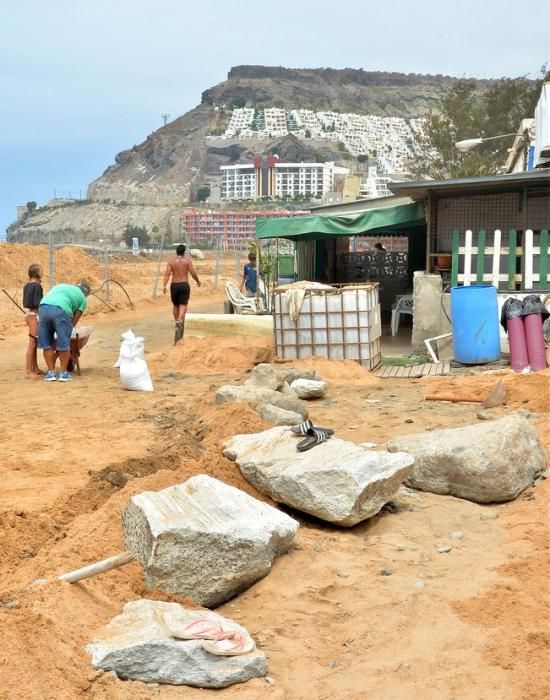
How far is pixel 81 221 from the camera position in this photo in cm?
15625

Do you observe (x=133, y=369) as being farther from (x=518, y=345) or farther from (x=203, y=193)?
(x=203, y=193)

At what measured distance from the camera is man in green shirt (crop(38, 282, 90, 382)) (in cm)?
1070

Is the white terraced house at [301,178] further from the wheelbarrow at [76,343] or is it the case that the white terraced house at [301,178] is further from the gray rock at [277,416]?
the gray rock at [277,416]

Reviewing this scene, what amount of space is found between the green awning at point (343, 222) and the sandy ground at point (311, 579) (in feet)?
20.0

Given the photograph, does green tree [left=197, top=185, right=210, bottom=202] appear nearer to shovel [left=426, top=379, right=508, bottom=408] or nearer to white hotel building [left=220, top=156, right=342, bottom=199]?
white hotel building [left=220, top=156, right=342, bottom=199]

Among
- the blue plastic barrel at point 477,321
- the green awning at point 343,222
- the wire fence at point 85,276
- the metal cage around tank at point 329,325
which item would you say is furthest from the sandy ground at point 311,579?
the wire fence at point 85,276

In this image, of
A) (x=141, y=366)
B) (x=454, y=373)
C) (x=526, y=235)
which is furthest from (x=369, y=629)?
(x=526, y=235)

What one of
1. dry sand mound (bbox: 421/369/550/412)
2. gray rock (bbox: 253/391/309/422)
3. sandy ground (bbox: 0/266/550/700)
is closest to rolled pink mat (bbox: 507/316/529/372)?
dry sand mound (bbox: 421/369/550/412)

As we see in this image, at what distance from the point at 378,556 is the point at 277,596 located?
2.34ft

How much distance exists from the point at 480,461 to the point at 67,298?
6286mm

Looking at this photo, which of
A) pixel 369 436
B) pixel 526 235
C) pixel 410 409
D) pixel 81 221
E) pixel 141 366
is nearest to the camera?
pixel 369 436

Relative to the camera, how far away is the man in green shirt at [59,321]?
35.1 ft

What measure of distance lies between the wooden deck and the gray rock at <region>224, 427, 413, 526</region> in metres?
5.28

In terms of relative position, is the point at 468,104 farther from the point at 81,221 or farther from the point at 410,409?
the point at 81,221
